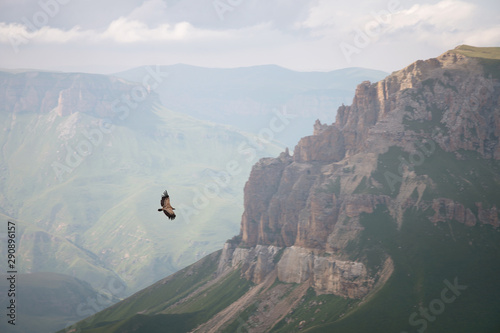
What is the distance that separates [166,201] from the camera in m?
88.6
